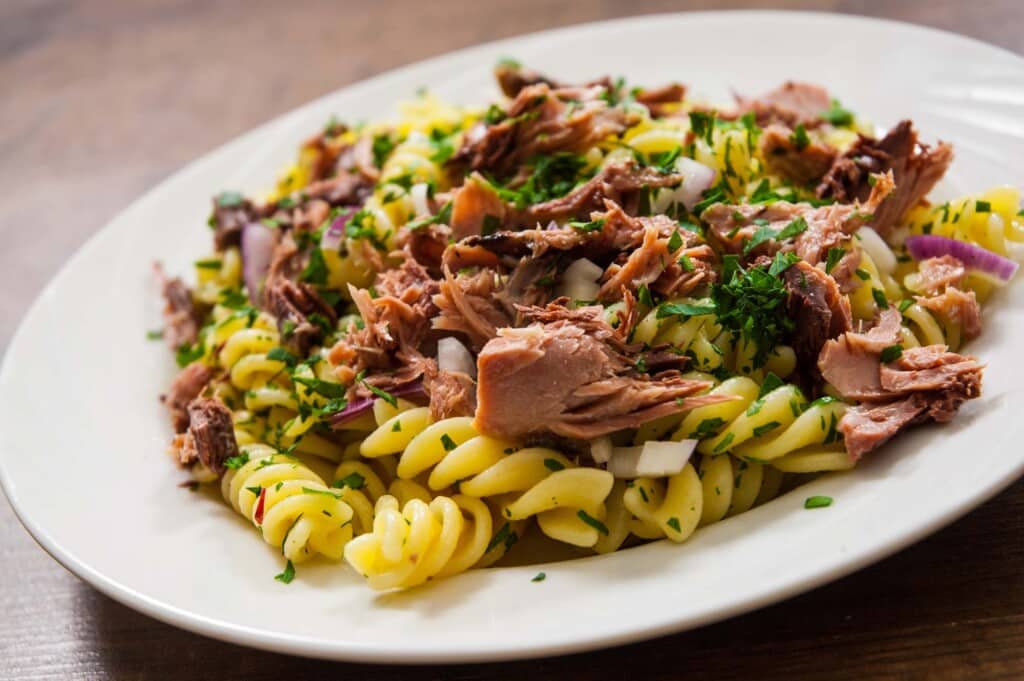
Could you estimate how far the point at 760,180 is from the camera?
4.12m

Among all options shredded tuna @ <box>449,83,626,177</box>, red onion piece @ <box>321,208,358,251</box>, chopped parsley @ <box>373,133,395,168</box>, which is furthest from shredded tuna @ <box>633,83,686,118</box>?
red onion piece @ <box>321,208,358,251</box>

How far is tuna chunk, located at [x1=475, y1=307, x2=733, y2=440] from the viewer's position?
3027 millimetres

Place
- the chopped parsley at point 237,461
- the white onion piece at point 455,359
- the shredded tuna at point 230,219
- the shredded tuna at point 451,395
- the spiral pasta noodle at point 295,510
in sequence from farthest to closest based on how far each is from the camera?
the shredded tuna at point 230,219 → the chopped parsley at point 237,461 → the white onion piece at point 455,359 → the shredded tuna at point 451,395 → the spiral pasta noodle at point 295,510

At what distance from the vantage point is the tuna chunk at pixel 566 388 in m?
3.03

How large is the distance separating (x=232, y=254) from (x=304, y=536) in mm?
1996

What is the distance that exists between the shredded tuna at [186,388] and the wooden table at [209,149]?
76 cm

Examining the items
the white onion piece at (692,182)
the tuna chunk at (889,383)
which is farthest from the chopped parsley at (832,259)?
the white onion piece at (692,182)

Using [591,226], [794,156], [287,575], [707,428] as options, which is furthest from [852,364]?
[287,575]

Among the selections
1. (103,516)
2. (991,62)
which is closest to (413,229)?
(103,516)

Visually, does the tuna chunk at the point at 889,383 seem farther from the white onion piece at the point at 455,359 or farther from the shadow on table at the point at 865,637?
the white onion piece at the point at 455,359

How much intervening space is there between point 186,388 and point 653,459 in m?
2.08

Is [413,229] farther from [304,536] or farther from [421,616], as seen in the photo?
[421,616]

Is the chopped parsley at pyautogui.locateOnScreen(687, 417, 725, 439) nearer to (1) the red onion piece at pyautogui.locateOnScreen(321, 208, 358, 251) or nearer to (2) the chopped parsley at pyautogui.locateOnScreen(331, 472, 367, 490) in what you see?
(2) the chopped parsley at pyautogui.locateOnScreen(331, 472, 367, 490)

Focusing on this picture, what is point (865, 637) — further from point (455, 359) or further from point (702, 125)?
point (702, 125)
